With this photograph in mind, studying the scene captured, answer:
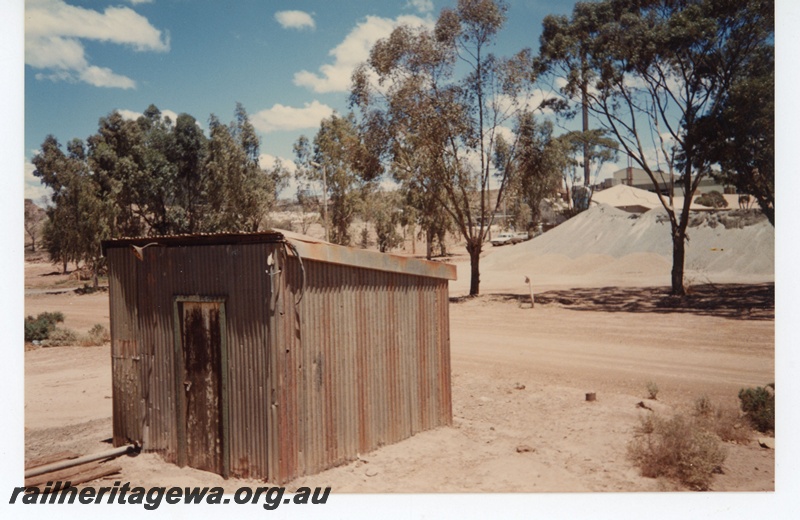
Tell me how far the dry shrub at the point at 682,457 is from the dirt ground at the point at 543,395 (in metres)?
0.16

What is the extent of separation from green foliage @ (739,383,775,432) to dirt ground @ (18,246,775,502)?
0.69m

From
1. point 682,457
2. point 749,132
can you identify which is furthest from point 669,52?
point 682,457

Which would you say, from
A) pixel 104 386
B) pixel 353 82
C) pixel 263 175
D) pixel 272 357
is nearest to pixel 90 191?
pixel 263 175

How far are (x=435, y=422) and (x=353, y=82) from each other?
698 inches

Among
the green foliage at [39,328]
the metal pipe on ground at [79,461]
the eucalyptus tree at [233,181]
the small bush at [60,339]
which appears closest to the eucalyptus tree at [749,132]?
the metal pipe on ground at [79,461]

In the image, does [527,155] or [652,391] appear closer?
[652,391]

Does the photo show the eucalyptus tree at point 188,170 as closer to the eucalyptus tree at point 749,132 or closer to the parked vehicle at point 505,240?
the parked vehicle at point 505,240

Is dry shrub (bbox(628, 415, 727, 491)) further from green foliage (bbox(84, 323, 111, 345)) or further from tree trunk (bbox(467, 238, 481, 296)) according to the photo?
tree trunk (bbox(467, 238, 481, 296))

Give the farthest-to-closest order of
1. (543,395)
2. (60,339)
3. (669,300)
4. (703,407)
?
(669,300) → (60,339) → (543,395) → (703,407)

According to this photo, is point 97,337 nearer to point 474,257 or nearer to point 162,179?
point 474,257

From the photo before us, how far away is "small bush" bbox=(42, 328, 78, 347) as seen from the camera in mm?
17094

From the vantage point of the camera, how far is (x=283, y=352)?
6.18 meters

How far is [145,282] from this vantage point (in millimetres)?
7492

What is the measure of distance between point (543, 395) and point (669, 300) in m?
13.0
